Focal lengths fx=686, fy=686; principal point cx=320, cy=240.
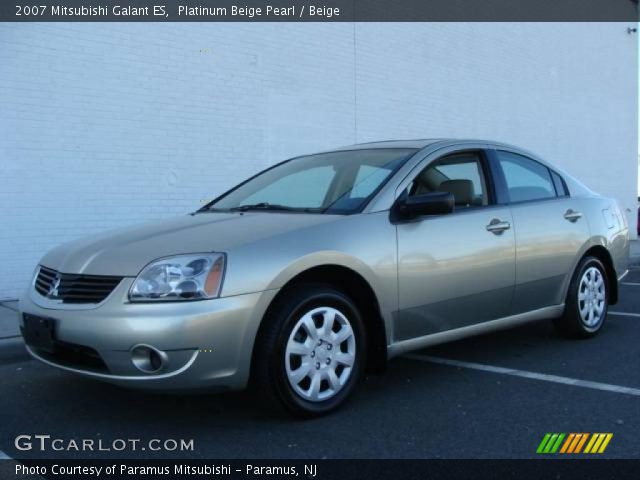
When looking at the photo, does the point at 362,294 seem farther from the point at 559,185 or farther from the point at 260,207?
the point at 559,185

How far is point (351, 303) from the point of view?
3891 millimetres

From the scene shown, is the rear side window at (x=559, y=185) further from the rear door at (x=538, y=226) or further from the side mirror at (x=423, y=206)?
the side mirror at (x=423, y=206)

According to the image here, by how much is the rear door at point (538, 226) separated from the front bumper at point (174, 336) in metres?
2.21

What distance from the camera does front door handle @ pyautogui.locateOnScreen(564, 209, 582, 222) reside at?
Answer: 5359mm

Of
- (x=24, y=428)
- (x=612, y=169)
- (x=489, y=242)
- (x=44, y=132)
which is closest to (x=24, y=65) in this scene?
(x=44, y=132)

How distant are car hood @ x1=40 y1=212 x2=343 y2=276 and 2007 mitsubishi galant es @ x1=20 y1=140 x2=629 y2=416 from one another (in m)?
0.01

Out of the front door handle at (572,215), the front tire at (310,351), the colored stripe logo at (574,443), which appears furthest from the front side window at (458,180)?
the colored stripe logo at (574,443)

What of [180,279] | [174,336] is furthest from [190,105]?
[174,336]

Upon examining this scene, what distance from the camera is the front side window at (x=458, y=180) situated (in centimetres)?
451
